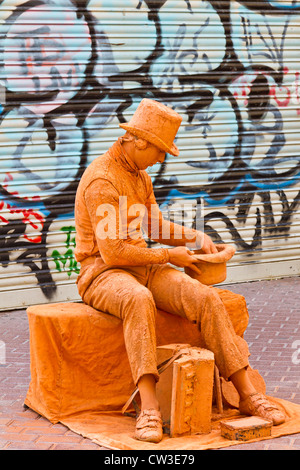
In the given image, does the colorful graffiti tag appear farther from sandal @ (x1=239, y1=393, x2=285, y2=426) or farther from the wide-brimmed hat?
sandal @ (x1=239, y1=393, x2=285, y2=426)

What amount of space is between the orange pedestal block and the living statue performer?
0.17 m

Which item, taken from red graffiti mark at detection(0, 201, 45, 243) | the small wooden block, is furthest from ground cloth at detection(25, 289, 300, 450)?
red graffiti mark at detection(0, 201, 45, 243)

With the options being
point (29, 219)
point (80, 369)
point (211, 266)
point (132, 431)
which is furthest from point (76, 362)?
point (29, 219)

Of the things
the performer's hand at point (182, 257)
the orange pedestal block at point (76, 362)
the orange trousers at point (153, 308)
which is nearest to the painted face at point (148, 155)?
the performer's hand at point (182, 257)

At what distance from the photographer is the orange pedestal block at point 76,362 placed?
5352mm

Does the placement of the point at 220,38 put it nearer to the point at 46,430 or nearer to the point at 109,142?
the point at 109,142

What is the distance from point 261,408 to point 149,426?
728 millimetres

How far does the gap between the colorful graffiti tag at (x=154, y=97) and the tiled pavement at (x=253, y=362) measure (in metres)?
0.71

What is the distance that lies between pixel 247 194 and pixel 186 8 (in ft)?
6.87

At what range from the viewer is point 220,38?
9.29 metres

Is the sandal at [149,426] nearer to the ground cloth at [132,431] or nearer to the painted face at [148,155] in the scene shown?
the ground cloth at [132,431]

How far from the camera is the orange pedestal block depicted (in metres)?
5.35
